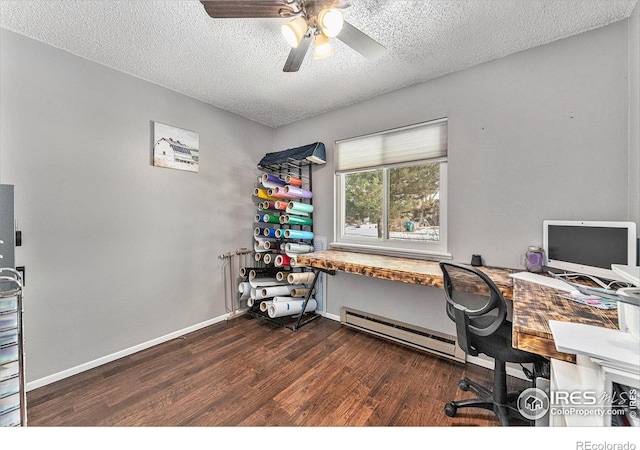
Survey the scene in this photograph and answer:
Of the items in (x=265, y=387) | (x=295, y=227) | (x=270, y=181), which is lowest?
(x=265, y=387)

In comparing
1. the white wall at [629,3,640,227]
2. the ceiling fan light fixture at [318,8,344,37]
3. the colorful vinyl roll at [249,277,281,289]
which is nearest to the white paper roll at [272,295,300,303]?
the colorful vinyl roll at [249,277,281,289]

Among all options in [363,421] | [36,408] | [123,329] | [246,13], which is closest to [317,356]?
[363,421]

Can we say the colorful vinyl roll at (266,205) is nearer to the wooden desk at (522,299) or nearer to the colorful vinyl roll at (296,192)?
the colorful vinyl roll at (296,192)

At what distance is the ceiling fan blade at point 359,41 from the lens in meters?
1.42

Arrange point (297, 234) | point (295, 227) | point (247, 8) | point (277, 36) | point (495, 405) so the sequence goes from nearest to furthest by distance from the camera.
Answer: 1. point (247, 8)
2. point (495, 405)
3. point (277, 36)
4. point (297, 234)
5. point (295, 227)

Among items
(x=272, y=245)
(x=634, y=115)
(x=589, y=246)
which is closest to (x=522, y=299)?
(x=589, y=246)

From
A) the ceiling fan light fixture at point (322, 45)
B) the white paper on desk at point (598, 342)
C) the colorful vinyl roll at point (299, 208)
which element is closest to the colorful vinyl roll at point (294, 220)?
the colorful vinyl roll at point (299, 208)

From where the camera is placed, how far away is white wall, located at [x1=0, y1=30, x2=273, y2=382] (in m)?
1.80

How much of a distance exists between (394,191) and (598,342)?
6.95ft

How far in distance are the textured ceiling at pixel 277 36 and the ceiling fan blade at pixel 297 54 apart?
28cm

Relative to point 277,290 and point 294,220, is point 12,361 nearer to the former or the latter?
point 277,290

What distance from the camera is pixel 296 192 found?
3117 mm

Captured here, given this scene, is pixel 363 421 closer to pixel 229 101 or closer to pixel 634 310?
pixel 634 310

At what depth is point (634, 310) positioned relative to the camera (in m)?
0.81
